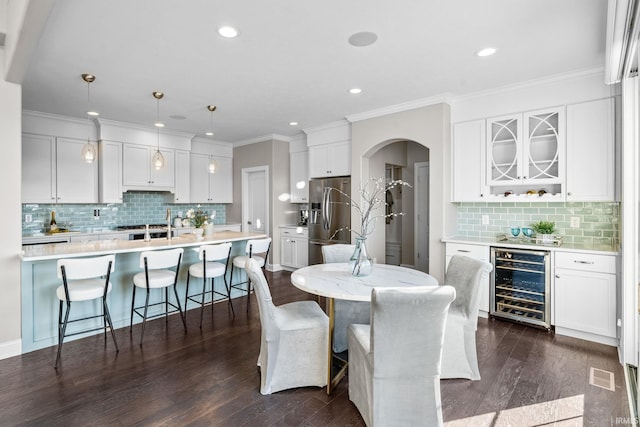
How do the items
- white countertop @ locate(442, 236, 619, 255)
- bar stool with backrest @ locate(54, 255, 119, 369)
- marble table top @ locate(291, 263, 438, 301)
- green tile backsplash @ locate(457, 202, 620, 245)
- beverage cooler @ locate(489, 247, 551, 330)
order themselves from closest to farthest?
marble table top @ locate(291, 263, 438, 301)
bar stool with backrest @ locate(54, 255, 119, 369)
white countertop @ locate(442, 236, 619, 255)
beverage cooler @ locate(489, 247, 551, 330)
green tile backsplash @ locate(457, 202, 620, 245)

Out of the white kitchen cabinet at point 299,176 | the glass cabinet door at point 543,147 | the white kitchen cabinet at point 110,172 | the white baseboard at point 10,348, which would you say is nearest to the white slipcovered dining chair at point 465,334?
the glass cabinet door at point 543,147

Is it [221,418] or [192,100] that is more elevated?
[192,100]

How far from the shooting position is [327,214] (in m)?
5.75

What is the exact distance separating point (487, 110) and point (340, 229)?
106 inches

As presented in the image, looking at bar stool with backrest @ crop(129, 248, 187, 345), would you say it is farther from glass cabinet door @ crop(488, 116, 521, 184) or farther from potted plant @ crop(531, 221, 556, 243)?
potted plant @ crop(531, 221, 556, 243)

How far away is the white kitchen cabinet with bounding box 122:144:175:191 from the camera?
5.78 meters

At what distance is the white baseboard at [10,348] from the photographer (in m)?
2.97

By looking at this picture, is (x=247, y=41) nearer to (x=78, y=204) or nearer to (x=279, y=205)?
(x=279, y=205)

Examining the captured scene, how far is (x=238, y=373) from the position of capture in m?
2.71

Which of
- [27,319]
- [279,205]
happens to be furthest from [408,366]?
[279,205]

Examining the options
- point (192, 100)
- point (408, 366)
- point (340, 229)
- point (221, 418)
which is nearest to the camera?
point (408, 366)

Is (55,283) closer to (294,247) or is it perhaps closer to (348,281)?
(348,281)

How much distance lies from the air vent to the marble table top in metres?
1.36

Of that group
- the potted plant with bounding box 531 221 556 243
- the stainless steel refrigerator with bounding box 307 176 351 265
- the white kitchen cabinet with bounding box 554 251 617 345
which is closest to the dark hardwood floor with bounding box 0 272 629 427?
the white kitchen cabinet with bounding box 554 251 617 345
